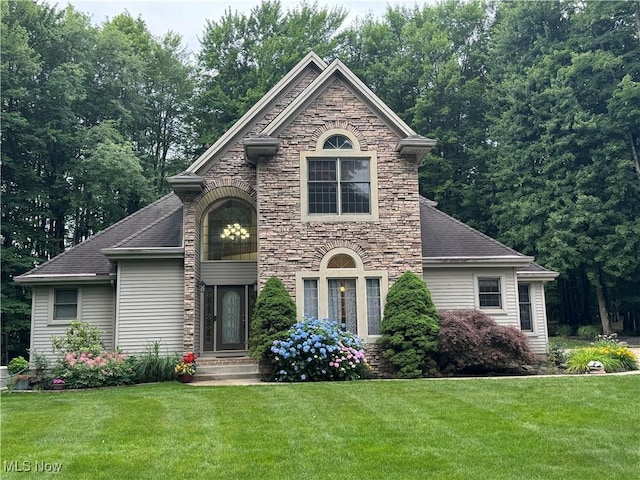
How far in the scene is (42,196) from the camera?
25219 mm

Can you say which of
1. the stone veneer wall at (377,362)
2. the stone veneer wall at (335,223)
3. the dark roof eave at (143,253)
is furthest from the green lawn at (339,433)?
the dark roof eave at (143,253)

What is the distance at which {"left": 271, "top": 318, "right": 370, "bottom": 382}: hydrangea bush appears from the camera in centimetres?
1219

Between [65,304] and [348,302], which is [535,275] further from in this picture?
[65,304]

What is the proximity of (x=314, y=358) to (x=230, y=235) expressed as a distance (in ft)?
19.5

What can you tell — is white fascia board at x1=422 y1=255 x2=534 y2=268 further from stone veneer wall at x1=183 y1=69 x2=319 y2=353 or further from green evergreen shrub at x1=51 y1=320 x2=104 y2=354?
green evergreen shrub at x1=51 y1=320 x2=104 y2=354

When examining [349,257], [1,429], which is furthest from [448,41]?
[1,429]

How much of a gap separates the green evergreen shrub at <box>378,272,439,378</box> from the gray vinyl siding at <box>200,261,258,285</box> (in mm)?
4840

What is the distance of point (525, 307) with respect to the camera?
16938 millimetres

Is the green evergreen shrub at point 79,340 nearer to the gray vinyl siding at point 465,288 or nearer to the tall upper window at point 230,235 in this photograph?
the tall upper window at point 230,235

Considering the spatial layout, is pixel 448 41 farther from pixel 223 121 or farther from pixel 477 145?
pixel 223 121

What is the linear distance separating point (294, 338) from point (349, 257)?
9.26 ft

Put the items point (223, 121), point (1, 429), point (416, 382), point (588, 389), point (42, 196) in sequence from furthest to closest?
point (223, 121) → point (42, 196) → point (416, 382) → point (588, 389) → point (1, 429)

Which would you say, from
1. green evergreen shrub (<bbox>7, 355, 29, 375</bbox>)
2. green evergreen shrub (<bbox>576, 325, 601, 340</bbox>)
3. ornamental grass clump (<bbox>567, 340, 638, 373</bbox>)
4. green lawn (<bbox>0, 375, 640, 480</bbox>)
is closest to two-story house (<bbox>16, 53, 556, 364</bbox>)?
green evergreen shrub (<bbox>7, 355, 29, 375</bbox>)

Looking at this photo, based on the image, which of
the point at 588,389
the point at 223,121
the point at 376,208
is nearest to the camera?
the point at 588,389
